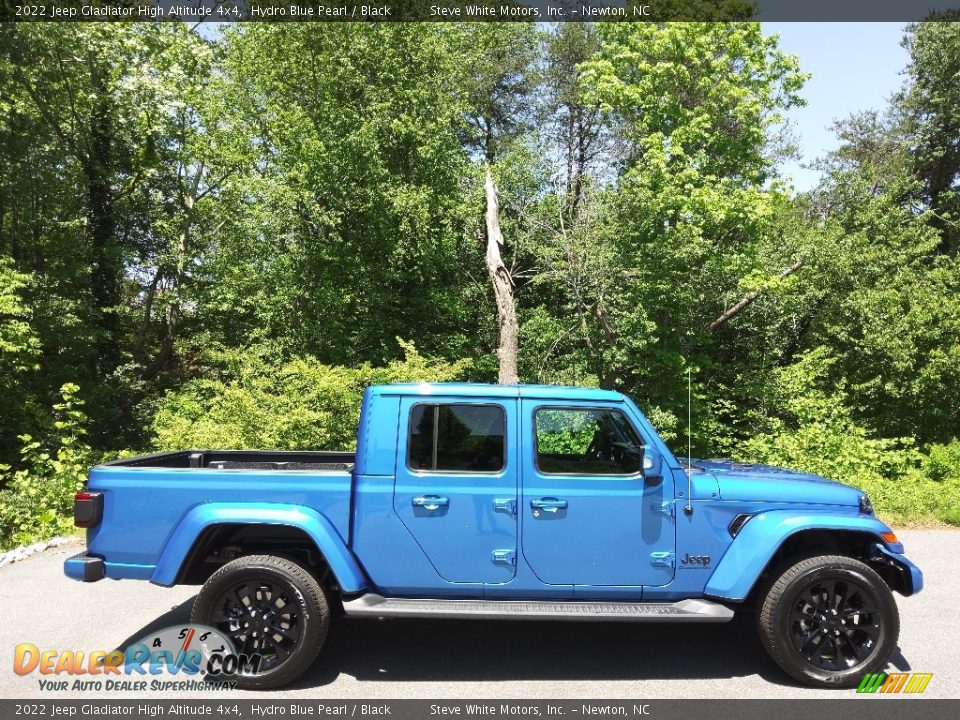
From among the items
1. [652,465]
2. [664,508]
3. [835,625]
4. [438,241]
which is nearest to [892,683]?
[835,625]

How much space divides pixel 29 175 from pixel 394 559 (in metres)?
17.3

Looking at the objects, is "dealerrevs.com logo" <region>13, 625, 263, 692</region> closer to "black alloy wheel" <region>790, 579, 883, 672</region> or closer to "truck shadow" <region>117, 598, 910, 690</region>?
"truck shadow" <region>117, 598, 910, 690</region>

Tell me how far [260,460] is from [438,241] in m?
14.7

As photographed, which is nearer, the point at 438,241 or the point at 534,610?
the point at 534,610

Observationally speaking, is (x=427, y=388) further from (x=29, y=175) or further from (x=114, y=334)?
(x=114, y=334)

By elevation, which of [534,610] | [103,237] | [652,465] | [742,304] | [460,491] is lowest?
[534,610]

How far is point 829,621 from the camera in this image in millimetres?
4500

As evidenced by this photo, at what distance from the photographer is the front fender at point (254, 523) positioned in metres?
4.41

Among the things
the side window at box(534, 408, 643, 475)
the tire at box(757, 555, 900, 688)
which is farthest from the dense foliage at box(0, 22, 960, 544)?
the tire at box(757, 555, 900, 688)

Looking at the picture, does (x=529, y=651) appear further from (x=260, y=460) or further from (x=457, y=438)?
(x=260, y=460)

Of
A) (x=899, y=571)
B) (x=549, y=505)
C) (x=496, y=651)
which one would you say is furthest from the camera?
(x=496, y=651)

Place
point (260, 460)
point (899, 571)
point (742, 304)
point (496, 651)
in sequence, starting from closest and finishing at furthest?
point (899, 571) < point (496, 651) < point (260, 460) < point (742, 304)
